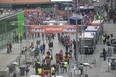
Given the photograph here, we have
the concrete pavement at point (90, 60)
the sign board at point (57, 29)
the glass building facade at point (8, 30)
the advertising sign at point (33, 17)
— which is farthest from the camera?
the advertising sign at point (33, 17)

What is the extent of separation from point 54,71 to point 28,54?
336 inches

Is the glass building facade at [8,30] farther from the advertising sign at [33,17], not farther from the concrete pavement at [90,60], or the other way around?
the advertising sign at [33,17]

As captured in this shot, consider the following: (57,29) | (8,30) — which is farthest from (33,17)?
(57,29)

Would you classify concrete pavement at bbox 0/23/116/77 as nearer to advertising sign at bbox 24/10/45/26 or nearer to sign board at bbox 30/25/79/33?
sign board at bbox 30/25/79/33

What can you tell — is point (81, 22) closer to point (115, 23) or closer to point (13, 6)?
point (115, 23)

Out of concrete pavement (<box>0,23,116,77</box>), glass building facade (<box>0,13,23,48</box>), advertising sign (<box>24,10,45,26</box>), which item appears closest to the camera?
concrete pavement (<box>0,23,116,77</box>)

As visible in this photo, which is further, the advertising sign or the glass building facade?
the advertising sign

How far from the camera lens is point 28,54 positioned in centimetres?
3769

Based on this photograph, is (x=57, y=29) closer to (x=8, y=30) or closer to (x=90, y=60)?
(x=90, y=60)

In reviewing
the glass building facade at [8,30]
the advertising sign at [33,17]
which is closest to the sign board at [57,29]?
the glass building facade at [8,30]

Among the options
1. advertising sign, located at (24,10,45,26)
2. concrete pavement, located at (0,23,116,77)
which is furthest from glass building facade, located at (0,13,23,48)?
advertising sign, located at (24,10,45,26)

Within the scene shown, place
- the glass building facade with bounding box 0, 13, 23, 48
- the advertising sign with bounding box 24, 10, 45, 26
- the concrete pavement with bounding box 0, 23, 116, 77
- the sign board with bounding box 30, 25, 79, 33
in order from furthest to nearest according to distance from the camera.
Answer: the advertising sign with bounding box 24, 10, 45, 26 → the glass building facade with bounding box 0, 13, 23, 48 → the sign board with bounding box 30, 25, 79, 33 → the concrete pavement with bounding box 0, 23, 116, 77

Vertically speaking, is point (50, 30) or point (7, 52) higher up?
point (50, 30)

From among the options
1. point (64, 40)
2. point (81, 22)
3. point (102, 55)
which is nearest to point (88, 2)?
point (81, 22)
